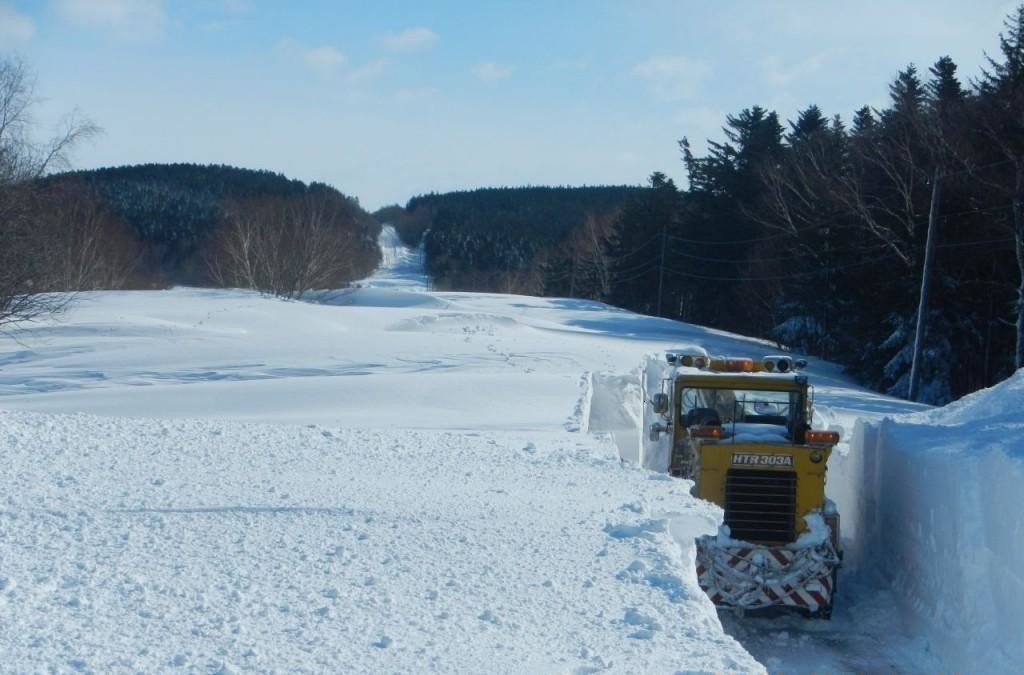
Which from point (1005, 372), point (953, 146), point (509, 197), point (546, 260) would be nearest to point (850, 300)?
point (1005, 372)

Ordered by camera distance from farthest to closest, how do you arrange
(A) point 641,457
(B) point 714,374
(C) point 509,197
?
(C) point 509,197, (A) point 641,457, (B) point 714,374

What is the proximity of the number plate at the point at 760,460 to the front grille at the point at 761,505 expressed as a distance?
86mm

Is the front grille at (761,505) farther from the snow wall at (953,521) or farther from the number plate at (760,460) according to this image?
the snow wall at (953,521)

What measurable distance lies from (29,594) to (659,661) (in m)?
3.61

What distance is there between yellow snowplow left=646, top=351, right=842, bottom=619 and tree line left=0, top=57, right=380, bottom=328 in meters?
22.4

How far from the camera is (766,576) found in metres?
9.59

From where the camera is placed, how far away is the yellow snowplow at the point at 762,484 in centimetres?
959

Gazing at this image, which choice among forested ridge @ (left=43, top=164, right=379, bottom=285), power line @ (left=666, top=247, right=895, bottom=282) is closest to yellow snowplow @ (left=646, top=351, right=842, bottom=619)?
power line @ (left=666, top=247, right=895, bottom=282)

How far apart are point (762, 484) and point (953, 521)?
1871 mm

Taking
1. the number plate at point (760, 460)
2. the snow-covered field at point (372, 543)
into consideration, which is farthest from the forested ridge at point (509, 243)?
the number plate at point (760, 460)

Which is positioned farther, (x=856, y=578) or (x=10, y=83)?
(x=10, y=83)

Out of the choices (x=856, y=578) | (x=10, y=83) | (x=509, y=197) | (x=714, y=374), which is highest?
(x=509, y=197)

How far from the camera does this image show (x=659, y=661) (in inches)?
204

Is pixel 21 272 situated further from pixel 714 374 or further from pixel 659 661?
pixel 659 661
